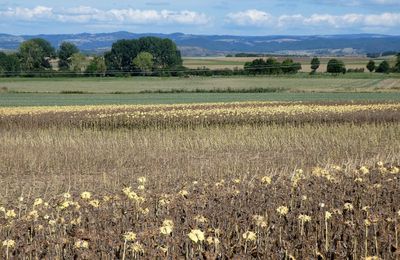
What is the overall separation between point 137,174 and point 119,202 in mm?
6325

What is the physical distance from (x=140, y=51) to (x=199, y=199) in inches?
4252

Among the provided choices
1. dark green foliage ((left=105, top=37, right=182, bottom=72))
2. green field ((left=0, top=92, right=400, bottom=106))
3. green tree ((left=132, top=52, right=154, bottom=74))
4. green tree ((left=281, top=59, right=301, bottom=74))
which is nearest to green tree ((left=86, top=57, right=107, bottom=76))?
green tree ((left=132, top=52, right=154, bottom=74))

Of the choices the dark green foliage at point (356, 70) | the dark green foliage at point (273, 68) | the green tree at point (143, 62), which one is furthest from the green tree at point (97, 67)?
the dark green foliage at point (356, 70)

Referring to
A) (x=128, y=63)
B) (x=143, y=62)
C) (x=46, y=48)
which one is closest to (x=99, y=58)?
(x=143, y=62)

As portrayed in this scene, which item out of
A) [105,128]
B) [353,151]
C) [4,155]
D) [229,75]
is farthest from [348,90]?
[4,155]

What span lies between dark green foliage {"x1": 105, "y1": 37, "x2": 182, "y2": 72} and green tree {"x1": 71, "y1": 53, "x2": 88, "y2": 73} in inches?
162

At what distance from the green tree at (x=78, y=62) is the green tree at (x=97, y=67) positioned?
364 cm

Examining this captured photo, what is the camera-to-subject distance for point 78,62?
104 metres

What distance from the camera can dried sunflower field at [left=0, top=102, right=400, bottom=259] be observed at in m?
5.96

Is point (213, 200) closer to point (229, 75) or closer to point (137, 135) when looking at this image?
point (137, 135)

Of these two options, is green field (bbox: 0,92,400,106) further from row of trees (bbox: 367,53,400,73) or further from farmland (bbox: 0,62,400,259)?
row of trees (bbox: 367,53,400,73)

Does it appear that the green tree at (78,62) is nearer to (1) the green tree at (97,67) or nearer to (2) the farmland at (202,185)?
(1) the green tree at (97,67)

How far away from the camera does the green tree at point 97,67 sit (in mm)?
94125

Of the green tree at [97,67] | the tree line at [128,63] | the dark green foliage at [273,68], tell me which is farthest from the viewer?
the green tree at [97,67]
